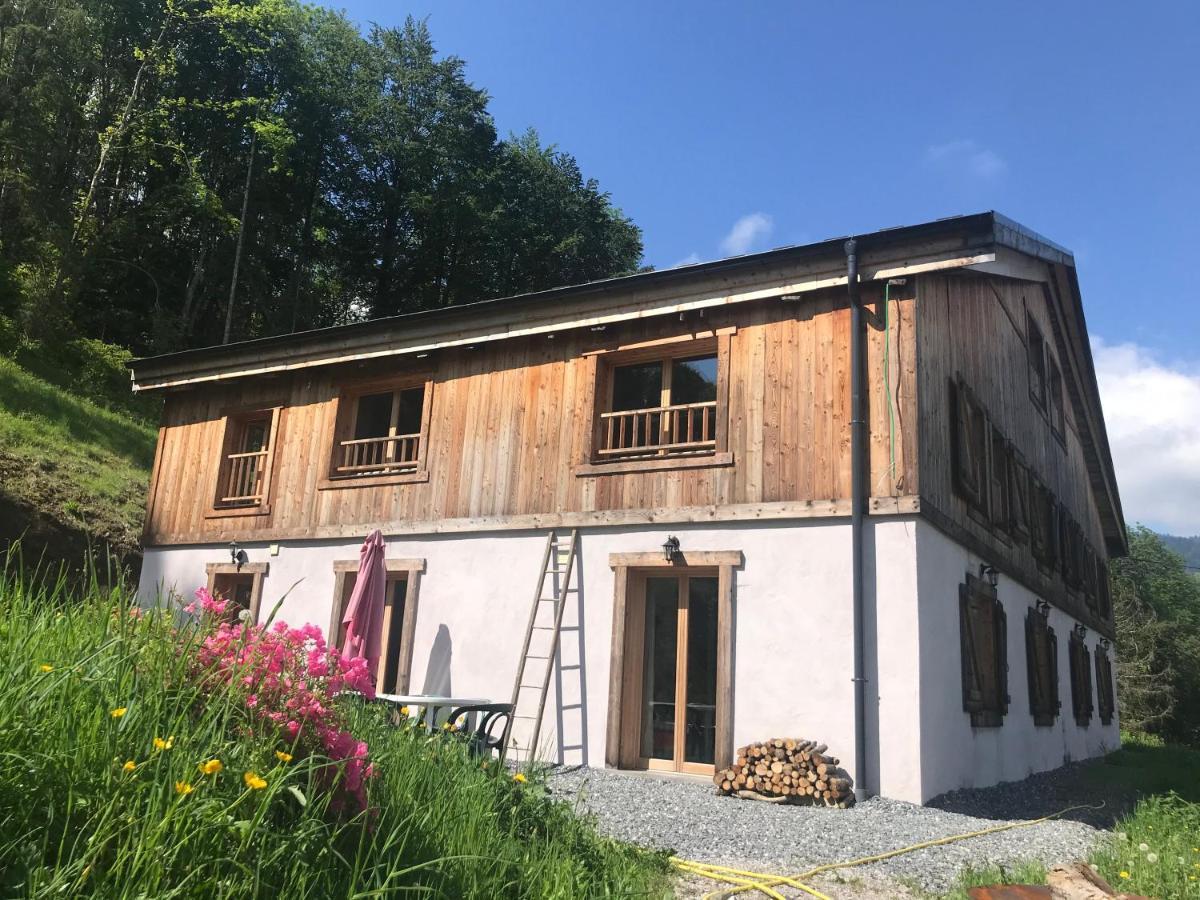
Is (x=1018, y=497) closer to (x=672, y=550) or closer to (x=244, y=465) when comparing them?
(x=672, y=550)

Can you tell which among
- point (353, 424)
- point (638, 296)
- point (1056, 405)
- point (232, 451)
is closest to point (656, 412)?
point (638, 296)

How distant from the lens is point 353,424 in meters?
13.6

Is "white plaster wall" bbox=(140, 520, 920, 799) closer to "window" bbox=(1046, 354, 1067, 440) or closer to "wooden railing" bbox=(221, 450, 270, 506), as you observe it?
"wooden railing" bbox=(221, 450, 270, 506)

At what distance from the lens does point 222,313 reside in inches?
1251

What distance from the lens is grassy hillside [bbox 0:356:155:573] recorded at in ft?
53.1

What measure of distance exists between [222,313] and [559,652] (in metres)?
25.4

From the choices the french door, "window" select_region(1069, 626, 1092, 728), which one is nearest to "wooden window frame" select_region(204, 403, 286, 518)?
the french door

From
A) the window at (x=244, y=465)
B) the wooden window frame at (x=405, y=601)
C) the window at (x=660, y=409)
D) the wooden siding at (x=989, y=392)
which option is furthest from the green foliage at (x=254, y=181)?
the window at (x=660, y=409)

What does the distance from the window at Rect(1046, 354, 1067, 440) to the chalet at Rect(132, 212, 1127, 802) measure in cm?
390

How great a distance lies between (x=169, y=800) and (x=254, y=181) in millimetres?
32795

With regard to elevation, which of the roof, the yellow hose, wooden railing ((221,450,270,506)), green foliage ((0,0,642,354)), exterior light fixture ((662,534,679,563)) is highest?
green foliage ((0,0,642,354))

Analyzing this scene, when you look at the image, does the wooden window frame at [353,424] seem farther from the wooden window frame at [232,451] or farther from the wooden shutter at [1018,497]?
the wooden shutter at [1018,497]

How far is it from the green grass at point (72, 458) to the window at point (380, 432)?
628 cm

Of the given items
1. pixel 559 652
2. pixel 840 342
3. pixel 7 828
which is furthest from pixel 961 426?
pixel 7 828
